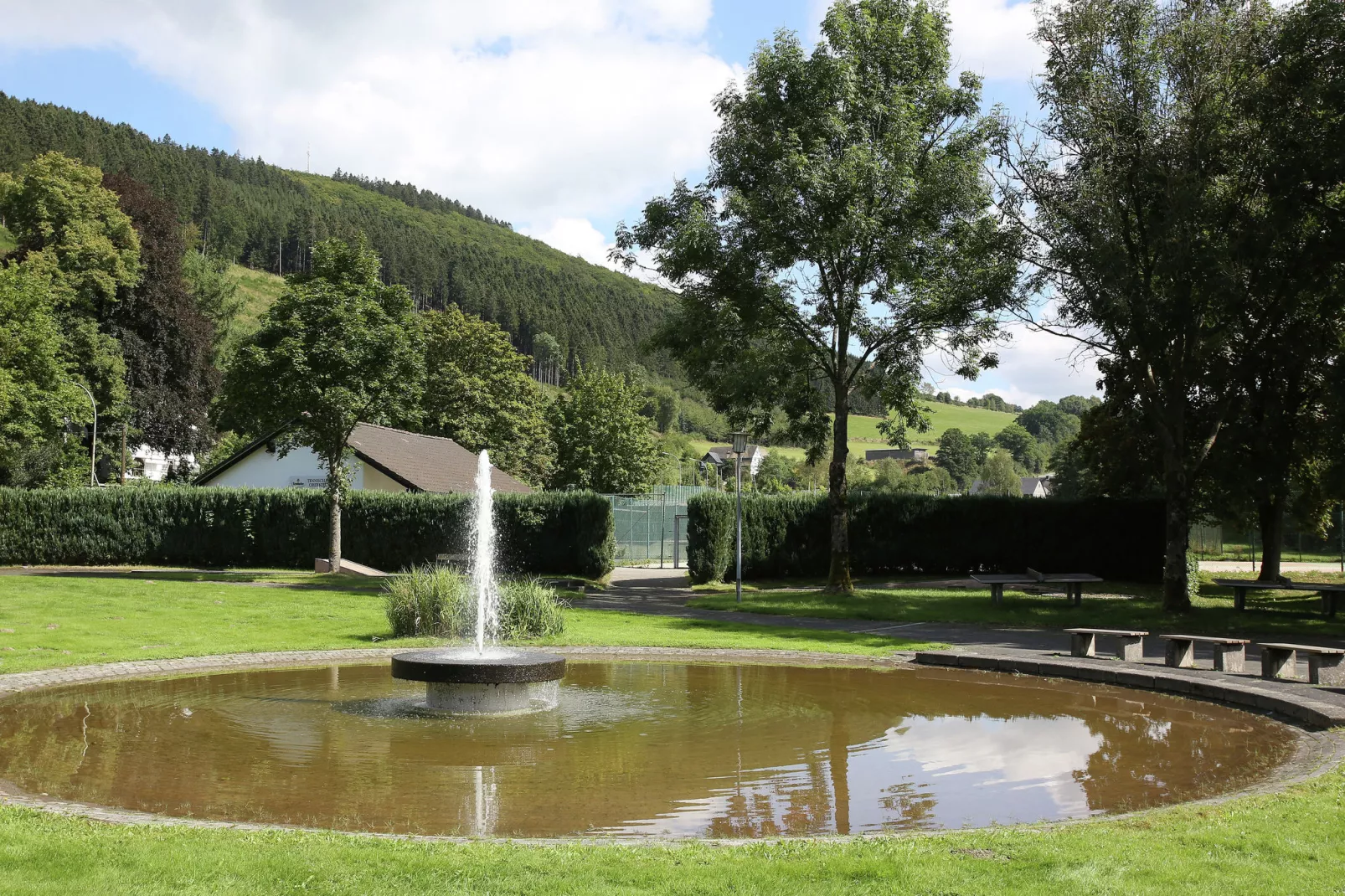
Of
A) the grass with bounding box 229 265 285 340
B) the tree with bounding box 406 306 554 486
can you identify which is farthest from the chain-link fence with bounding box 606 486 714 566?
the grass with bounding box 229 265 285 340

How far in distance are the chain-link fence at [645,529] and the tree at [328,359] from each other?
717 inches

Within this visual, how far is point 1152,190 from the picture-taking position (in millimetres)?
24906

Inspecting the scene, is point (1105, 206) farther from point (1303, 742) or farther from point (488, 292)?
point (488, 292)

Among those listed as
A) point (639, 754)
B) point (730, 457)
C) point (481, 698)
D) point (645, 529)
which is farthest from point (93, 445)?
point (730, 457)

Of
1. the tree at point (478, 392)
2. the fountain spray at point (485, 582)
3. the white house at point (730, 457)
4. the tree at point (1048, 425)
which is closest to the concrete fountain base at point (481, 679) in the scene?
the fountain spray at point (485, 582)

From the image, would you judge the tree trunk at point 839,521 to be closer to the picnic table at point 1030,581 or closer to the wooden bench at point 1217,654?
the picnic table at point 1030,581

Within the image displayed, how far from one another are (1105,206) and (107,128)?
125m

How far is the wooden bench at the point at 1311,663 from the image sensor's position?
1335 cm

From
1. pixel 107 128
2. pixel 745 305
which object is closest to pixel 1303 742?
pixel 745 305

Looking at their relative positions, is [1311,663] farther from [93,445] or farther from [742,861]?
[93,445]

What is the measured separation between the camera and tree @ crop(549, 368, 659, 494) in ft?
232

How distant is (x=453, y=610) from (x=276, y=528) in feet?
78.0

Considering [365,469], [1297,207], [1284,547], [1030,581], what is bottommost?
[1284,547]

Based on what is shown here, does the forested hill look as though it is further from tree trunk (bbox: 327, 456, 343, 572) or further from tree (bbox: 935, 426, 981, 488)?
tree trunk (bbox: 327, 456, 343, 572)
